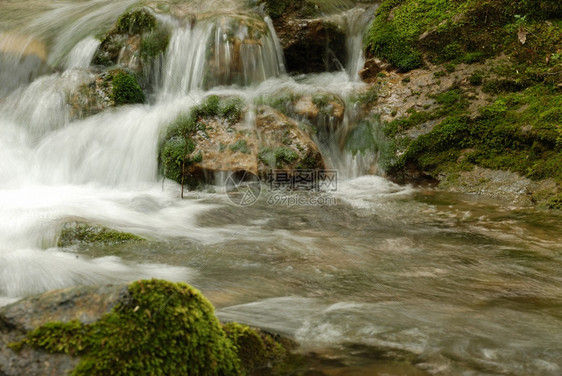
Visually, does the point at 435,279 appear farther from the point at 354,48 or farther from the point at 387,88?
the point at 354,48

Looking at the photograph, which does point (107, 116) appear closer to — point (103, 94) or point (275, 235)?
point (103, 94)

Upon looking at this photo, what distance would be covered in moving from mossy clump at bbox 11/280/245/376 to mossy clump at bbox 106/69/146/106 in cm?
800

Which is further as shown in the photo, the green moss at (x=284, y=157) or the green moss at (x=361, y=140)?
the green moss at (x=361, y=140)

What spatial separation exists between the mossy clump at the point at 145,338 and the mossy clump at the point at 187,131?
5658 millimetres

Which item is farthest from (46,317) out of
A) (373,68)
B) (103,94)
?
(373,68)

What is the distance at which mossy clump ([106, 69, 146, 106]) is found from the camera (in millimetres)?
9172

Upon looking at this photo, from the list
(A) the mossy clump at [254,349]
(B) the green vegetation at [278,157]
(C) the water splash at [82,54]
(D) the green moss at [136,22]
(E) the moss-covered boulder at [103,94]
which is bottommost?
(A) the mossy clump at [254,349]

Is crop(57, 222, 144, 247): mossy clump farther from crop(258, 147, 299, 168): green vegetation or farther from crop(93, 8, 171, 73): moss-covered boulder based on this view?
crop(93, 8, 171, 73): moss-covered boulder

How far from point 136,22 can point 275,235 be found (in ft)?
22.8

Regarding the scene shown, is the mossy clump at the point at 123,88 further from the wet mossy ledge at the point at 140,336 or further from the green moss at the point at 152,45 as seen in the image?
the wet mossy ledge at the point at 140,336

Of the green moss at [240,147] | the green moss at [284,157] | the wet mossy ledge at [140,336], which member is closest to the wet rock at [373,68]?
the green moss at [284,157]

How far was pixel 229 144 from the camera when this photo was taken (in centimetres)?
797

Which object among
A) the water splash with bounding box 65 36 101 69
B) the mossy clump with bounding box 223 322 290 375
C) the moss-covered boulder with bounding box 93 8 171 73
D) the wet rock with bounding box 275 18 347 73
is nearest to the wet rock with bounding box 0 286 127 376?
the mossy clump with bounding box 223 322 290 375

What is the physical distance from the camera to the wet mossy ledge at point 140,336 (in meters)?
1.75
